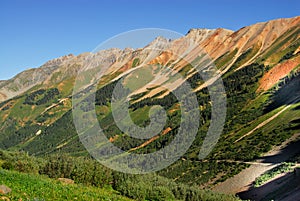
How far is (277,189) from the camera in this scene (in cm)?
6550

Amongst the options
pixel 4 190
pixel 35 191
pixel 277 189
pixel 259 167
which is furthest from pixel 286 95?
pixel 4 190

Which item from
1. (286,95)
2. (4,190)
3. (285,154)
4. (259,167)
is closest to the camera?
(4,190)

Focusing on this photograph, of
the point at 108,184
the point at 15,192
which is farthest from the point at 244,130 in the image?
the point at 15,192

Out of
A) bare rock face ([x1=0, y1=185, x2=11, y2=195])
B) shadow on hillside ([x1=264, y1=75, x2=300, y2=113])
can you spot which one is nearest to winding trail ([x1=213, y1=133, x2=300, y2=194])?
shadow on hillside ([x1=264, y1=75, x2=300, y2=113])

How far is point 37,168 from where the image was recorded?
42.3 meters

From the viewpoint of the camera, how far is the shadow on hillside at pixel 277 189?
192ft

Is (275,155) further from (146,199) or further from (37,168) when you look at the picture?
(37,168)

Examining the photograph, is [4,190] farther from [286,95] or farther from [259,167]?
[286,95]

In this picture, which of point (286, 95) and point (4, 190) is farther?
point (286, 95)

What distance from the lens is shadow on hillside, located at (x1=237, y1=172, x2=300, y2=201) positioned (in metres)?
58.4

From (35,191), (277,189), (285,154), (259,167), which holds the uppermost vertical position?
(35,191)

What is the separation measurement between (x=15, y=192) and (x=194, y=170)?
11455 cm

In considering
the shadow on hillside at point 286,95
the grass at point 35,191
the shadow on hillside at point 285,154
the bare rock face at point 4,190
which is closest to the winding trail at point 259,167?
the shadow on hillside at point 285,154

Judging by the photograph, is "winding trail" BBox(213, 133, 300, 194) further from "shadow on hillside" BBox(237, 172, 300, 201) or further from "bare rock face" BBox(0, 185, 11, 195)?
"bare rock face" BBox(0, 185, 11, 195)
